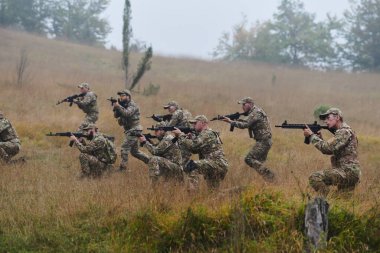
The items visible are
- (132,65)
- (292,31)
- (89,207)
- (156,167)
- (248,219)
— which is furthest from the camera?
(292,31)

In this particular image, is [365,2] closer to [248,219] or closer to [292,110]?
[292,110]

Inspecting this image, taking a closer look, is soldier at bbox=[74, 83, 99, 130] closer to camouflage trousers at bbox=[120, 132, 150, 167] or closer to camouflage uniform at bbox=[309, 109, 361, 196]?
camouflage trousers at bbox=[120, 132, 150, 167]

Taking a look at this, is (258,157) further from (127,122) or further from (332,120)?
(127,122)

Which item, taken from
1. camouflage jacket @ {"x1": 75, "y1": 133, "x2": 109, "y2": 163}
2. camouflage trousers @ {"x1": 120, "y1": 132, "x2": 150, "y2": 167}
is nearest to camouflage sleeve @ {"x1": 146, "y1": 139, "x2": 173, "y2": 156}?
camouflage jacket @ {"x1": 75, "y1": 133, "x2": 109, "y2": 163}

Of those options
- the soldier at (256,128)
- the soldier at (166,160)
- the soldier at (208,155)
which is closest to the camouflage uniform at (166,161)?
the soldier at (166,160)

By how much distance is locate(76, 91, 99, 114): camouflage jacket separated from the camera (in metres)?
12.1

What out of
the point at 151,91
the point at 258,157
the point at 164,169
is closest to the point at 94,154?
the point at 164,169

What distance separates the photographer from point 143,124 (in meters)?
15.9

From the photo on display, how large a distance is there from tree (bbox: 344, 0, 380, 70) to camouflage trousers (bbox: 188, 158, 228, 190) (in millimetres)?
36676

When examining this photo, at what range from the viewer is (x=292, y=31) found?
4634 cm

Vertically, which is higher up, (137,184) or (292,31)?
(292,31)

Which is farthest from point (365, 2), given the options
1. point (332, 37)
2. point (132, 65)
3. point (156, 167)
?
point (156, 167)

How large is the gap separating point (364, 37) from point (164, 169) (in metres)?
37.9

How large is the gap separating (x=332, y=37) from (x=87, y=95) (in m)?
39.9
